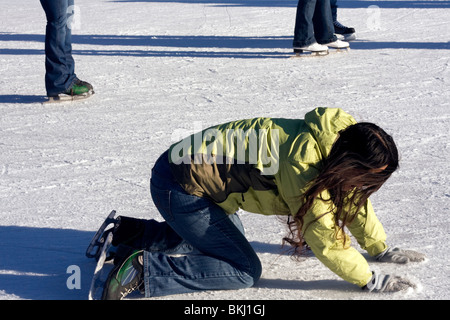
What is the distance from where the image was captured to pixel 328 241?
251 cm

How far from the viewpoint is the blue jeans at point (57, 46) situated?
17.3 ft

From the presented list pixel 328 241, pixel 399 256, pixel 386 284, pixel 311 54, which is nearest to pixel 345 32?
pixel 311 54

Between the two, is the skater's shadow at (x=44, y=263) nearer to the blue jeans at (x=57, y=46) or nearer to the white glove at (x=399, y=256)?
the white glove at (x=399, y=256)

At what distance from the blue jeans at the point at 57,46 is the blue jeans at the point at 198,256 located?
2845 millimetres

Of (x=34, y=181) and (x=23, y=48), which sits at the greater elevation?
(x=34, y=181)

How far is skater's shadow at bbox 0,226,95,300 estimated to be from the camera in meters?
2.79

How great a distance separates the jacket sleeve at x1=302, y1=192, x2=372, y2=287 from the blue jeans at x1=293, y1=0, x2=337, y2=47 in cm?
429

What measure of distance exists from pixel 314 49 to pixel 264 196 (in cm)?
429

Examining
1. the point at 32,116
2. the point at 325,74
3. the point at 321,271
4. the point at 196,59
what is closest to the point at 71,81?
the point at 32,116

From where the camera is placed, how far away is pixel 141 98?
5562 millimetres

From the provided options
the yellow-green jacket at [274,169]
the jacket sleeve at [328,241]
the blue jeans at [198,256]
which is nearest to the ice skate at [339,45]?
the yellow-green jacket at [274,169]

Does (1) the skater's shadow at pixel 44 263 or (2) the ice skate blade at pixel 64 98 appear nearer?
(1) the skater's shadow at pixel 44 263
